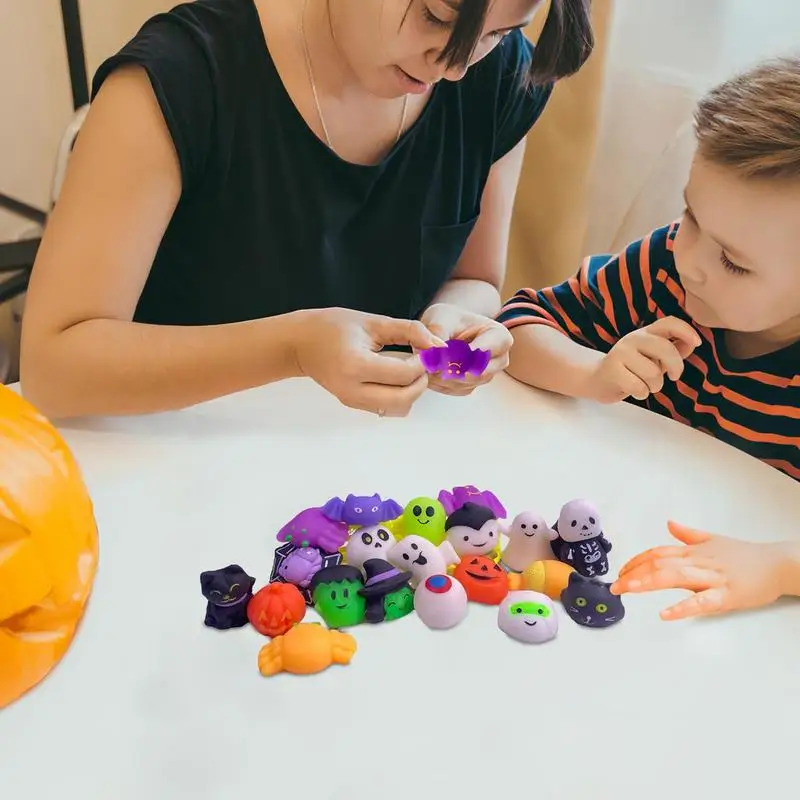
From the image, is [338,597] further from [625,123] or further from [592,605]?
[625,123]

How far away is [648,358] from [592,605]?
0.96 ft

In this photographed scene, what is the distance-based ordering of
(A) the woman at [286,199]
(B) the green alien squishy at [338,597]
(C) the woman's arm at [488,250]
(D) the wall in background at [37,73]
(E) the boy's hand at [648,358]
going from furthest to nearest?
(D) the wall in background at [37,73], (C) the woman's arm at [488,250], (E) the boy's hand at [648,358], (A) the woman at [286,199], (B) the green alien squishy at [338,597]

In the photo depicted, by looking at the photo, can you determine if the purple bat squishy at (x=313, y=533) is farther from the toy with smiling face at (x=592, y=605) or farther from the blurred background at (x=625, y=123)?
the blurred background at (x=625, y=123)

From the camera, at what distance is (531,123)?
0.99 meters

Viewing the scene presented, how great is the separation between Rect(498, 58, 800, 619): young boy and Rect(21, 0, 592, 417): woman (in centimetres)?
11

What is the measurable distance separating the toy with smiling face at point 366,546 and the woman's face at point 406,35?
14.5 inches

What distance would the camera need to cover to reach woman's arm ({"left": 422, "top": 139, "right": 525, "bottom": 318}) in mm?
1015

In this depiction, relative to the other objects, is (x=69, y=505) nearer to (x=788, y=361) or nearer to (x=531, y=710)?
(x=531, y=710)

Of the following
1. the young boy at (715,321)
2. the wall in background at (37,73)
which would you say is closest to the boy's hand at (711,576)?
the young boy at (715,321)

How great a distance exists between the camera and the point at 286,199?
87cm

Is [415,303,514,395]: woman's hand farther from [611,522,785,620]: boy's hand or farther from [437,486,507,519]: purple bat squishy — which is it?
[611,522,785,620]: boy's hand

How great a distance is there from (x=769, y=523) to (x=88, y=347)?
0.57 meters

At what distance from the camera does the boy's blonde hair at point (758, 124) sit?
2.35 feet

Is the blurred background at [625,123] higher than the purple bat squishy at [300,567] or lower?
higher
